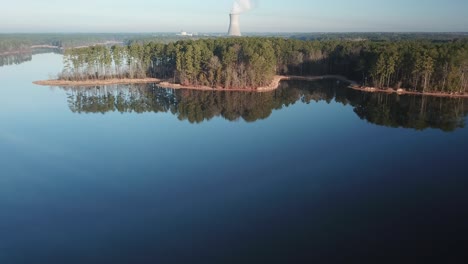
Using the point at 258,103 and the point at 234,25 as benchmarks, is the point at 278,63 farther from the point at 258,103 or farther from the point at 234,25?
the point at 234,25

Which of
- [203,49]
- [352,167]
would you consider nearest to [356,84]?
[203,49]

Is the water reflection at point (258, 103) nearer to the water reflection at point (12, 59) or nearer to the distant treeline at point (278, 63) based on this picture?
the distant treeline at point (278, 63)

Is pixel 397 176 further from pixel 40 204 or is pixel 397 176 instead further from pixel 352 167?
pixel 40 204

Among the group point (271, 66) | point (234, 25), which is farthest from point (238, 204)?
point (234, 25)

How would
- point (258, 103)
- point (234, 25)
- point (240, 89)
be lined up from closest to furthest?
point (258, 103) → point (240, 89) → point (234, 25)

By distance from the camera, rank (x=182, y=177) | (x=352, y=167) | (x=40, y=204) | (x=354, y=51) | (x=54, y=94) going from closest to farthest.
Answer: (x=40, y=204), (x=182, y=177), (x=352, y=167), (x=54, y=94), (x=354, y=51)
